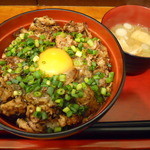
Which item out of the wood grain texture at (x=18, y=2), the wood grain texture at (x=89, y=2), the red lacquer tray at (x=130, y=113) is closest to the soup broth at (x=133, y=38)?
the red lacquer tray at (x=130, y=113)

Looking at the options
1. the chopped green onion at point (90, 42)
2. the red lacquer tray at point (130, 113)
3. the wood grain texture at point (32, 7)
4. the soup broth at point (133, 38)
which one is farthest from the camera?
the wood grain texture at point (32, 7)

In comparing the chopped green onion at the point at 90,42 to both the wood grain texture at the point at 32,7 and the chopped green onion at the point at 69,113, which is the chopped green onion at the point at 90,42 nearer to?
the chopped green onion at the point at 69,113

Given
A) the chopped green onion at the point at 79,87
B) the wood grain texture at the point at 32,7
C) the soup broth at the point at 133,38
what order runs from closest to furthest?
the chopped green onion at the point at 79,87 < the soup broth at the point at 133,38 < the wood grain texture at the point at 32,7

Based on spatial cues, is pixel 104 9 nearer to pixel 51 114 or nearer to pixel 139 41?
pixel 139 41

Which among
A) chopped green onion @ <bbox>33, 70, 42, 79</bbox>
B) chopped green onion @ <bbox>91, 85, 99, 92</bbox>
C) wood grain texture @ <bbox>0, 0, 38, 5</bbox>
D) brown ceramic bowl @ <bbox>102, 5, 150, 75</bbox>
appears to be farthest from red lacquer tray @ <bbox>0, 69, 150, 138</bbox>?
wood grain texture @ <bbox>0, 0, 38, 5</bbox>

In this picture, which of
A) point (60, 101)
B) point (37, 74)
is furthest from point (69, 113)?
point (37, 74)

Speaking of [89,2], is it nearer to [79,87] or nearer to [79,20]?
[79,20]
